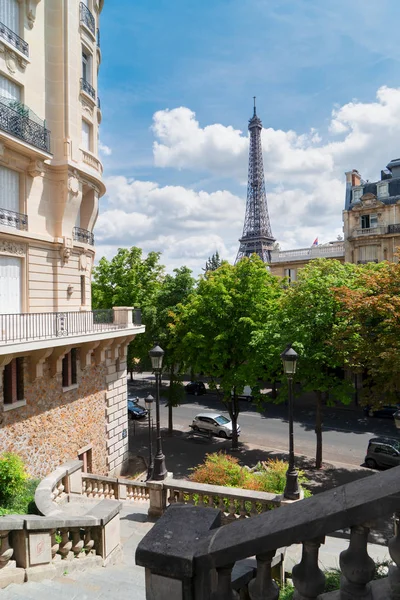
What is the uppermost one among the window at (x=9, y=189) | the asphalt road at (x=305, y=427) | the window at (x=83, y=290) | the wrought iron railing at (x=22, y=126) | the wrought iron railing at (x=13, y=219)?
the wrought iron railing at (x=22, y=126)

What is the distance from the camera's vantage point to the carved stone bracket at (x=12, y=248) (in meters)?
14.6

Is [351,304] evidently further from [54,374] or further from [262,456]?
[54,374]

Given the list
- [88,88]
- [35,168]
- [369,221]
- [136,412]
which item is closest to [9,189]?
[35,168]

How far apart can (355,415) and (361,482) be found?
3119 cm

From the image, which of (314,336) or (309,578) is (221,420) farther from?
(309,578)

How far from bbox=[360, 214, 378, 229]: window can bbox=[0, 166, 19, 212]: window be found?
34520mm

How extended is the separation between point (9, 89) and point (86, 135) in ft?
15.7

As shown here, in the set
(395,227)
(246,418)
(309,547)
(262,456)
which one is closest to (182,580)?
(309,547)

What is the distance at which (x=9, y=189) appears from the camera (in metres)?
15.1

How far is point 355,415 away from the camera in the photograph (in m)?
30.6

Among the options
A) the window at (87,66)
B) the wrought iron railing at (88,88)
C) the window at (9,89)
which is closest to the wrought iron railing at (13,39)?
the window at (9,89)

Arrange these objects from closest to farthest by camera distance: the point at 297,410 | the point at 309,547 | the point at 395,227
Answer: the point at 309,547
the point at 297,410
the point at 395,227

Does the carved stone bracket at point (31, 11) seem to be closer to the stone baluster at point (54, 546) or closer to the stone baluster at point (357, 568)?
the stone baluster at point (54, 546)

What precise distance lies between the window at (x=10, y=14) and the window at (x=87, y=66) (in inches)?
159
